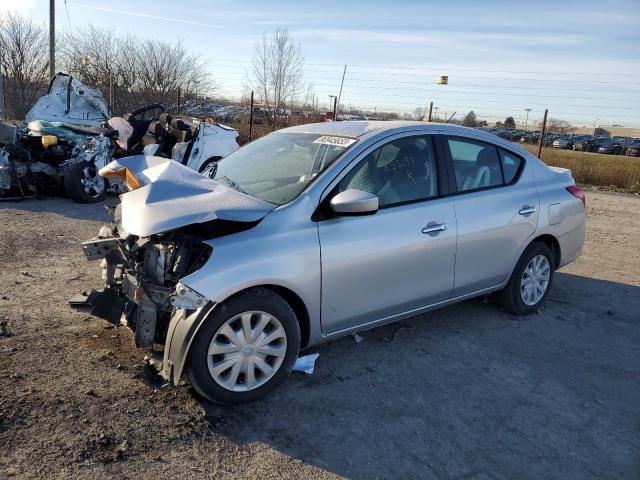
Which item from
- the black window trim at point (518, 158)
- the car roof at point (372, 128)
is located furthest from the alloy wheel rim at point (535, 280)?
the car roof at point (372, 128)

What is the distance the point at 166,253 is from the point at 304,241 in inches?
33.7

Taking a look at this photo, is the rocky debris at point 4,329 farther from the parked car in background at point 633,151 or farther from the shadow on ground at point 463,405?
the parked car in background at point 633,151

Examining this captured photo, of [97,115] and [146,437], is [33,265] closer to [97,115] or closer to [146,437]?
[146,437]

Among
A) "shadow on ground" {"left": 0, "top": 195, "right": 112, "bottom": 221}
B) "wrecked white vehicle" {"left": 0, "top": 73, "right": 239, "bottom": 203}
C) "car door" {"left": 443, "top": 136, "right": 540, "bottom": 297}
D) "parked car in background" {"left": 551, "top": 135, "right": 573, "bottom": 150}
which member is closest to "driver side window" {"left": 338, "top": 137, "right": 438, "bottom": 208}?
"car door" {"left": 443, "top": 136, "right": 540, "bottom": 297}

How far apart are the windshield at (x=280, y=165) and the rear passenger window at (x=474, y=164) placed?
1.00m

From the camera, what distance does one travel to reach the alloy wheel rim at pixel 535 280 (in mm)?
4969

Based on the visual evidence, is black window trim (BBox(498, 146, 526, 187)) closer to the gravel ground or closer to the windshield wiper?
the gravel ground

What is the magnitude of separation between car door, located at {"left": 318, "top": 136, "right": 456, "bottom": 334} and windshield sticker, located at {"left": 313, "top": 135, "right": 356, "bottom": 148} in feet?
0.58

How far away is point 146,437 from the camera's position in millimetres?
2941

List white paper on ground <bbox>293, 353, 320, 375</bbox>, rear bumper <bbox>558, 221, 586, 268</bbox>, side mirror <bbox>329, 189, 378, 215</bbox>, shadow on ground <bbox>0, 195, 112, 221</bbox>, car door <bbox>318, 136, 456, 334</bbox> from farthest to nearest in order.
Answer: shadow on ground <bbox>0, 195, 112, 221</bbox>, rear bumper <bbox>558, 221, 586, 268</bbox>, white paper on ground <bbox>293, 353, 320, 375</bbox>, car door <bbox>318, 136, 456, 334</bbox>, side mirror <bbox>329, 189, 378, 215</bbox>

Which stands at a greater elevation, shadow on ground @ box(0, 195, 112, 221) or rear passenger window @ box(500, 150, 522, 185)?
rear passenger window @ box(500, 150, 522, 185)

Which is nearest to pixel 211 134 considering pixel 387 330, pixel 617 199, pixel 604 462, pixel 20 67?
pixel 387 330

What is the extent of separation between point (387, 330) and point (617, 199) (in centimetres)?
1099

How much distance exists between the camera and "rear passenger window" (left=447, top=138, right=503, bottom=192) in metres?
4.39
